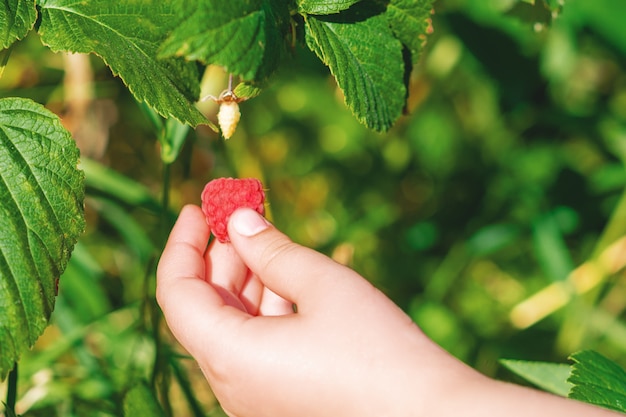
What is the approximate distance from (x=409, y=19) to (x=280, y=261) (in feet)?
1.12

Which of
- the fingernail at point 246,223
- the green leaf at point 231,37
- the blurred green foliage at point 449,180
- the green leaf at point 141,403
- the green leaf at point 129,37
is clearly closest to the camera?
the green leaf at point 231,37

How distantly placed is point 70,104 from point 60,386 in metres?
0.73

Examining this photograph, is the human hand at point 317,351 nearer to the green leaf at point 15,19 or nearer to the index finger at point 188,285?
the index finger at point 188,285

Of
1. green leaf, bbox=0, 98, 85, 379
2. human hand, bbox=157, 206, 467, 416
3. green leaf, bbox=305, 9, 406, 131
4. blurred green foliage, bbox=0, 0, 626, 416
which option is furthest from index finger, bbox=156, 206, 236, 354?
blurred green foliage, bbox=0, 0, 626, 416

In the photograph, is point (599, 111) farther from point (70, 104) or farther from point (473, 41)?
point (70, 104)

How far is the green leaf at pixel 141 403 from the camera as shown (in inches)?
37.8

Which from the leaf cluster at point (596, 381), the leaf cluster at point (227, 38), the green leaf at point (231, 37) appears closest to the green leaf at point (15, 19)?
the leaf cluster at point (227, 38)

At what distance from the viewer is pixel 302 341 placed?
75 cm

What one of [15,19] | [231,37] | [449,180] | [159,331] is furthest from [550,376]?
[449,180]

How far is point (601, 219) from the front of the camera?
1.95m

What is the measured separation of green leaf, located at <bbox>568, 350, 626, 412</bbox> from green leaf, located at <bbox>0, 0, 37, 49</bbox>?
0.70m

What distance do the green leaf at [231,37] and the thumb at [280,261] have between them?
0.67ft

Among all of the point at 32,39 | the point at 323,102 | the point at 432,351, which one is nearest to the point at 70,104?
the point at 32,39

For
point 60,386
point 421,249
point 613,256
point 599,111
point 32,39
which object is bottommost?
point 60,386
